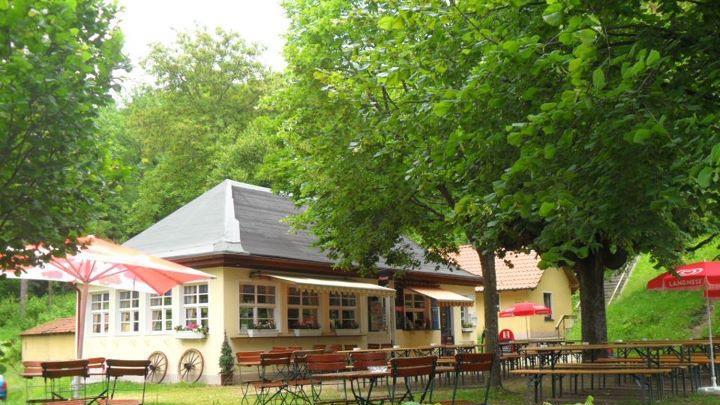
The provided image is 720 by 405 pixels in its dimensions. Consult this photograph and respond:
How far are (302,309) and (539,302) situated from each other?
16997 millimetres

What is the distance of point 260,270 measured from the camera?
19609 millimetres

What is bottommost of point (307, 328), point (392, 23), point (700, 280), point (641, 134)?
point (307, 328)

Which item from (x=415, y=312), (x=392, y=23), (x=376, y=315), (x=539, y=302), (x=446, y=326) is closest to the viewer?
(x=392, y=23)

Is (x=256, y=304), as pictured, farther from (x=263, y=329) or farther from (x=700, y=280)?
(x=700, y=280)

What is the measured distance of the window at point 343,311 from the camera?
2235 cm

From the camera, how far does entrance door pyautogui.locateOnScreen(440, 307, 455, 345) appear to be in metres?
27.6

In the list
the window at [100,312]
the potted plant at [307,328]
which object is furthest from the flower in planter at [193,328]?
the window at [100,312]

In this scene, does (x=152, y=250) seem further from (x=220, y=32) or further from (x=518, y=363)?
(x=220, y=32)

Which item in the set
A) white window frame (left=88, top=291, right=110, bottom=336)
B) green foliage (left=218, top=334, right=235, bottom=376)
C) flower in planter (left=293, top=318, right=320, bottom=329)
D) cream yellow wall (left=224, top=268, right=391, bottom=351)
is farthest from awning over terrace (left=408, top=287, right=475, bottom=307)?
white window frame (left=88, top=291, right=110, bottom=336)

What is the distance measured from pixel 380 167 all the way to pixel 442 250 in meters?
4.87

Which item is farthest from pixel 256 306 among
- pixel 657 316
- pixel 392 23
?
pixel 657 316

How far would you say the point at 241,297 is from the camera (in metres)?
19.3

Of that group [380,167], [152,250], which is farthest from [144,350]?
[380,167]

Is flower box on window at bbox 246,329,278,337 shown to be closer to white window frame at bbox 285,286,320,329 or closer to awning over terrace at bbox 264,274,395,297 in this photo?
white window frame at bbox 285,286,320,329
